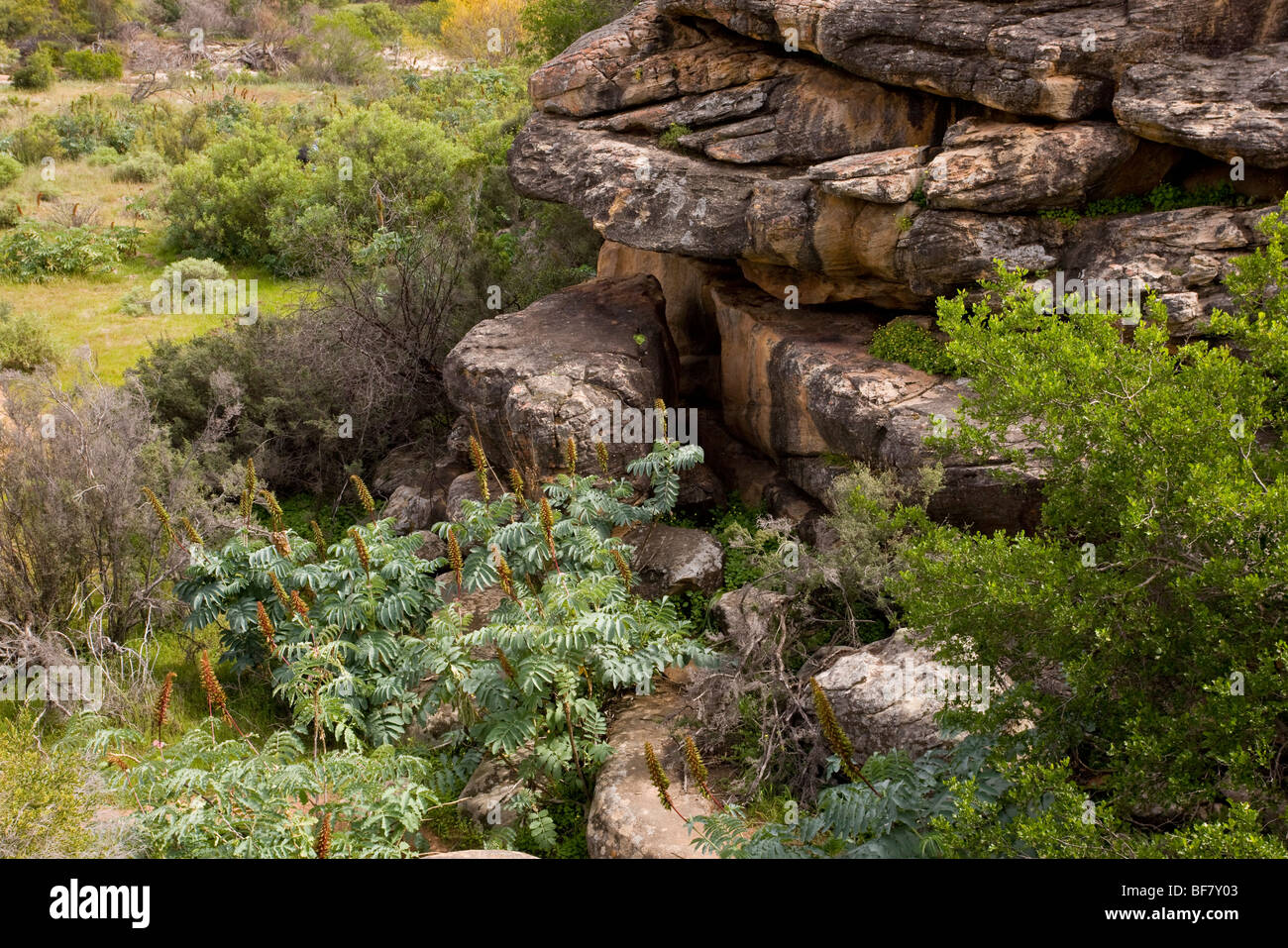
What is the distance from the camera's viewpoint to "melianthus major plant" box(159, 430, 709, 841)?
830 cm

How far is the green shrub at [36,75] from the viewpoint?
114 feet

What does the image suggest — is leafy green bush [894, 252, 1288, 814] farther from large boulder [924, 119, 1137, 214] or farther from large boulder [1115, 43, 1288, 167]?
large boulder [924, 119, 1137, 214]

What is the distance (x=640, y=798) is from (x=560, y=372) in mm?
5823

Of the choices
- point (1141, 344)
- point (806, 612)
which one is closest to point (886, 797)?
point (1141, 344)

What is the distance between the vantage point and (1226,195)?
1038 cm

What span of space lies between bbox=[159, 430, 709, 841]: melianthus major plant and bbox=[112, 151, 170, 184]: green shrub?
20169 millimetres

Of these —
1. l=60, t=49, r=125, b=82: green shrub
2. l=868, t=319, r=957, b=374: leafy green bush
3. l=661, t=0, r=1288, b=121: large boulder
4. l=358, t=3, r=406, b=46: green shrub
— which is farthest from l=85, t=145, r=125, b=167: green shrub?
l=868, t=319, r=957, b=374: leafy green bush

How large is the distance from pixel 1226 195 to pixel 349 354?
11.3m

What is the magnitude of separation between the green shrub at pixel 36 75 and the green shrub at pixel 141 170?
11008mm

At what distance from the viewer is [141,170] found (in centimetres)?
2725
